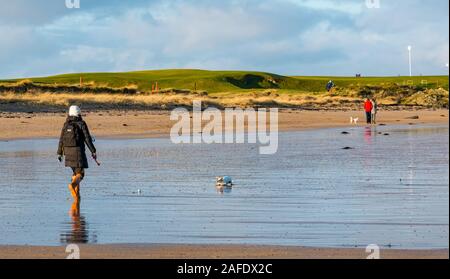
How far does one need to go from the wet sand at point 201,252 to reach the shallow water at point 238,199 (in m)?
0.40

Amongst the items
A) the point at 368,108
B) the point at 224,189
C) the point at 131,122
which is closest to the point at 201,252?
the point at 224,189

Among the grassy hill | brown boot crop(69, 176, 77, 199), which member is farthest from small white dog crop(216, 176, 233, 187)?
the grassy hill

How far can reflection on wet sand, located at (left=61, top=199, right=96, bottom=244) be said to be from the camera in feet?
37.5

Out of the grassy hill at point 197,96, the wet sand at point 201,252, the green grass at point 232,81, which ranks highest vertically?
the green grass at point 232,81

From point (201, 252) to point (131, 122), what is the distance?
31779mm

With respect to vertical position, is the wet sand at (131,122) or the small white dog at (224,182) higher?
the wet sand at (131,122)

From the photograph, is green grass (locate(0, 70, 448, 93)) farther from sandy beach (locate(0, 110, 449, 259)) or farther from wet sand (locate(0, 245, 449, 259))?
wet sand (locate(0, 245, 449, 259))

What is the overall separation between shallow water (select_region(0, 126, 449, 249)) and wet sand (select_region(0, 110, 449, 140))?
971 cm

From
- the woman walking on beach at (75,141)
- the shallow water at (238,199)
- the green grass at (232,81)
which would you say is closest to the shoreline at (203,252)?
the shallow water at (238,199)

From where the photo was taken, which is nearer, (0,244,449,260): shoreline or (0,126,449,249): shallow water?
(0,244,449,260): shoreline

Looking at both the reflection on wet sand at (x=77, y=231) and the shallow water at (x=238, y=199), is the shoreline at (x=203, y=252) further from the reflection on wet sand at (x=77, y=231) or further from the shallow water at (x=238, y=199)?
the reflection on wet sand at (x=77, y=231)

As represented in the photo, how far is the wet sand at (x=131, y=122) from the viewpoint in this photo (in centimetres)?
3656
